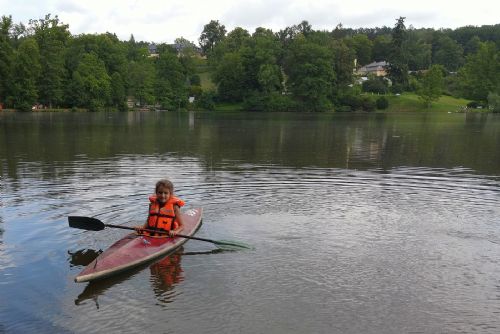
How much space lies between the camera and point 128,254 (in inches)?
440

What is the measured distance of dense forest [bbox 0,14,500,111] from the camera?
319ft

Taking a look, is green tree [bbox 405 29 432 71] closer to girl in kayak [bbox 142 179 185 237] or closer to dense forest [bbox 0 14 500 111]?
dense forest [bbox 0 14 500 111]

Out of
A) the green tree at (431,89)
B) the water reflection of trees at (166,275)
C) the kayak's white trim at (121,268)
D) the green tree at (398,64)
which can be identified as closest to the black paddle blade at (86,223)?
the kayak's white trim at (121,268)

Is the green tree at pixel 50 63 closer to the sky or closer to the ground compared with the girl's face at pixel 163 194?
closer to the sky

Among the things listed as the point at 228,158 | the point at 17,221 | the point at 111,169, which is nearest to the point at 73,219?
the point at 17,221

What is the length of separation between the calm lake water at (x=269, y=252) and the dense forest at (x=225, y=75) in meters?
78.6

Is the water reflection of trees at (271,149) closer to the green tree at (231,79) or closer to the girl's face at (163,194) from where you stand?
the girl's face at (163,194)

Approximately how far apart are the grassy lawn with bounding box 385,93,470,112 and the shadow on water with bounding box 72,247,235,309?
114949 millimetres

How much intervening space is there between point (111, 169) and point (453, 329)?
19509mm

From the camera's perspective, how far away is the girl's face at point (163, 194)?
12.4 metres

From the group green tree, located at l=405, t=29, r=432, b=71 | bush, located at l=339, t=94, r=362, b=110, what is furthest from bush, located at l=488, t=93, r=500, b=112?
green tree, located at l=405, t=29, r=432, b=71

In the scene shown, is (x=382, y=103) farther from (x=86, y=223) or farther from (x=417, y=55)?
(x=86, y=223)

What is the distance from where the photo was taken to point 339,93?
124 m

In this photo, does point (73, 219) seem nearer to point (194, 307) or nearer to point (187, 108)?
point (194, 307)
